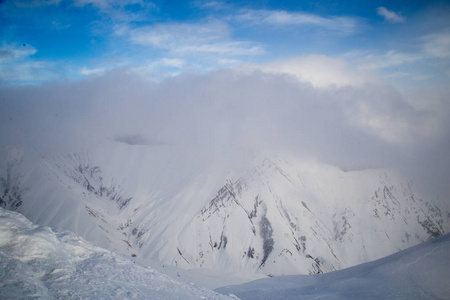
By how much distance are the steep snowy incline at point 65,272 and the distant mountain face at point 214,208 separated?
104 metres

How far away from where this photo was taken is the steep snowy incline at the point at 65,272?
26.9 ft

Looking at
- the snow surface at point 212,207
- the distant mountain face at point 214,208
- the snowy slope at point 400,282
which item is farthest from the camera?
the distant mountain face at point 214,208

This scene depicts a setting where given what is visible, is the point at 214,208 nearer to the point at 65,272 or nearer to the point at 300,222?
the point at 300,222

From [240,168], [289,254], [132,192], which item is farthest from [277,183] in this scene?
[132,192]

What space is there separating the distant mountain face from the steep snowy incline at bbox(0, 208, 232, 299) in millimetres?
104106

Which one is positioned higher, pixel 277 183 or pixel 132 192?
pixel 277 183

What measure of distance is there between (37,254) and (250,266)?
120 meters

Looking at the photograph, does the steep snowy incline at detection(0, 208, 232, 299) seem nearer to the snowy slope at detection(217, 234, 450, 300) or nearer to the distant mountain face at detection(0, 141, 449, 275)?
the snowy slope at detection(217, 234, 450, 300)

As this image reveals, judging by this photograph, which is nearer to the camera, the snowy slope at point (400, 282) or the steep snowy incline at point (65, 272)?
the steep snowy incline at point (65, 272)

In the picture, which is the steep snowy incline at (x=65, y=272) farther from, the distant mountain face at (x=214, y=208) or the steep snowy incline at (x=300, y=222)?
the steep snowy incline at (x=300, y=222)

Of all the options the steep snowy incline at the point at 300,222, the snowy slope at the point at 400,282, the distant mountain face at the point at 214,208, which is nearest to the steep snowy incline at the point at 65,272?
the snowy slope at the point at 400,282

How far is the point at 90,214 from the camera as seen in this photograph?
4478 inches

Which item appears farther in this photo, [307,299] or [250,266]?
[250,266]

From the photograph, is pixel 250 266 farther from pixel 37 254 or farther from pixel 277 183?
A: pixel 37 254
